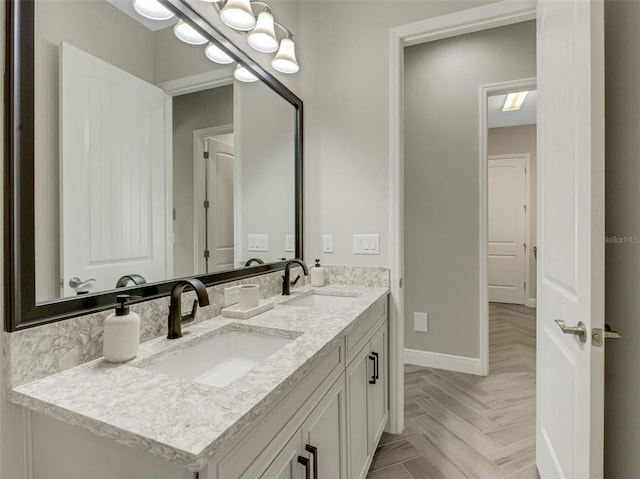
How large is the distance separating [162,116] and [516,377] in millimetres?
3015

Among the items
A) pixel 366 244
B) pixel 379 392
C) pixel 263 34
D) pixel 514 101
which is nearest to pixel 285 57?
pixel 263 34

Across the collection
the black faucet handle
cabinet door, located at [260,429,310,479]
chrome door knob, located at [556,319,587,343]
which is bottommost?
cabinet door, located at [260,429,310,479]

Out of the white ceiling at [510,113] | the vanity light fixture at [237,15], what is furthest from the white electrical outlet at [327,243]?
the white ceiling at [510,113]

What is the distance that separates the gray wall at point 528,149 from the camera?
16.3 ft

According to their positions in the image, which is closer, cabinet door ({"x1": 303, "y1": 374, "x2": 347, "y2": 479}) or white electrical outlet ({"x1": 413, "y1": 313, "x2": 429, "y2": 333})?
cabinet door ({"x1": 303, "y1": 374, "x2": 347, "y2": 479})

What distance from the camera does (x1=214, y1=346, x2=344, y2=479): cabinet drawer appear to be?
2.02 feet

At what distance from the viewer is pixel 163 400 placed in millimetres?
662

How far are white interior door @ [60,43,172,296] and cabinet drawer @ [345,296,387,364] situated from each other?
732mm

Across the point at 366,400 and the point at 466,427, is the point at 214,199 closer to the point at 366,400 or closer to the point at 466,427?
the point at 366,400

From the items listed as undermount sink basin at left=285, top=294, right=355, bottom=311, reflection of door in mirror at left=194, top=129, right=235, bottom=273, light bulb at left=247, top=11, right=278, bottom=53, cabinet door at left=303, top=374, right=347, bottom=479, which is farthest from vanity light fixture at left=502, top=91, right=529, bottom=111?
cabinet door at left=303, top=374, right=347, bottom=479

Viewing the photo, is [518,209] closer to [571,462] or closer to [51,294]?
[571,462]

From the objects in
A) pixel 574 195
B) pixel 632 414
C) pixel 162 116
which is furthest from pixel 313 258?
pixel 632 414

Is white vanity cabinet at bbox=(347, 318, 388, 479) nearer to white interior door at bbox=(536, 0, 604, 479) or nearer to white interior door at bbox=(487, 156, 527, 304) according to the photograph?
white interior door at bbox=(536, 0, 604, 479)

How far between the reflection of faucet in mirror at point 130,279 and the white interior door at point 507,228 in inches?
211
